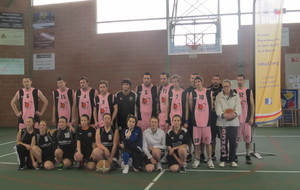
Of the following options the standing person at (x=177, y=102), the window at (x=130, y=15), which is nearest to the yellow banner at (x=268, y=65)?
the standing person at (x=177, y=102)

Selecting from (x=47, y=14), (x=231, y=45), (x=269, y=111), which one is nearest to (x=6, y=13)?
(x=47, y=14)

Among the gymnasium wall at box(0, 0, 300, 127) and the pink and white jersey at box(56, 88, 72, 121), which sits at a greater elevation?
the gymnasium wall at box(0, 0, 300, 127)

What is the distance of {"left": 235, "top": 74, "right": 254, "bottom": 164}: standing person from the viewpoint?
218 inches

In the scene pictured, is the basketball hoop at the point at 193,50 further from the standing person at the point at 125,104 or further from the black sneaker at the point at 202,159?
the black sneaker at the point at 202,159

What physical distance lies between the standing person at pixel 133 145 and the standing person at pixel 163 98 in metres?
0.81

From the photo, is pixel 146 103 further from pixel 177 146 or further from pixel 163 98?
pixel 177 146

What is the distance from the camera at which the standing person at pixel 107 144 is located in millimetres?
5062

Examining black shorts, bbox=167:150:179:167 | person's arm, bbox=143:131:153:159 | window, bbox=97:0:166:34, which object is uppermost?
window, bbox=97:0:166:34

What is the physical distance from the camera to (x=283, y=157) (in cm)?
602

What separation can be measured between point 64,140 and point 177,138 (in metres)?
2.06

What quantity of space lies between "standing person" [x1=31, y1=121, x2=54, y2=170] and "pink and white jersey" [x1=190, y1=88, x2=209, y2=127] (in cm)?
273

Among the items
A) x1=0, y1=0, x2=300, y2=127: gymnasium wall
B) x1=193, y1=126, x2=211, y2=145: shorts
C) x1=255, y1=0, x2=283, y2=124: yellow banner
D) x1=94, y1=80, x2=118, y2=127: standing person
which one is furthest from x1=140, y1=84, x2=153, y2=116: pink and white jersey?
x1=0, y1=0, x2=300, y2=127: gymnasium wall

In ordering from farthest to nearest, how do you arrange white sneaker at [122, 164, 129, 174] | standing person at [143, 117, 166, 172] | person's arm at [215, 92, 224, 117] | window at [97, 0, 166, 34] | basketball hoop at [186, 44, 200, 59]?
window at [97, 0, 166, 34], basketball hoop at [186, 44, 200, 59], person's arm at [215, 92, 224, 117], standing person at [143, 117, 166, 172], white sneaker at [122, 164, 129, 174]

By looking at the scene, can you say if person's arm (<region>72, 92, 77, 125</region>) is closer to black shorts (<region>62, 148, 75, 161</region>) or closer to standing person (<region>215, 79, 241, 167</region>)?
black shorts (<region>62, 148, 75, 161</region>)
